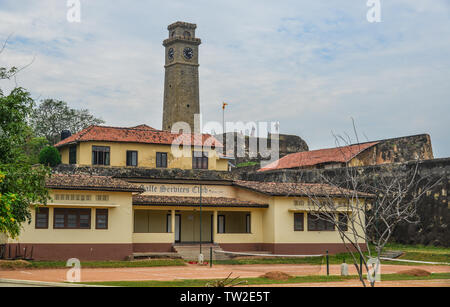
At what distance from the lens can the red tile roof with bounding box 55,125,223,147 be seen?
48562mm

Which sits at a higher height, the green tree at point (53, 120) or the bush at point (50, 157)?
the green tree at point (53, 120)

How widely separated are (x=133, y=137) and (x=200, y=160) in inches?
244

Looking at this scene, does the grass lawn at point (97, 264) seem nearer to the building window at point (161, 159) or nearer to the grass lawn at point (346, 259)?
the grass lawn at point (346, 259)

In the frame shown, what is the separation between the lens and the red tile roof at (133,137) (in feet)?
159

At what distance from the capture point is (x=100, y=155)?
48469 mm

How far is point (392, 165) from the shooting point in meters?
45.4

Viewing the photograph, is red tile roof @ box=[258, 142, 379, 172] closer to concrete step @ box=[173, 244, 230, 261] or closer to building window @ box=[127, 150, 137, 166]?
building window @ box=[127, 150, 137, 166]

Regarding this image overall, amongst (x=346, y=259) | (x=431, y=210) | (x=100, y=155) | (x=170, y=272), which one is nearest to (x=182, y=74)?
(x=100, y=155)

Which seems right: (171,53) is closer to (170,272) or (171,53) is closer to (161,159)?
(161,159)

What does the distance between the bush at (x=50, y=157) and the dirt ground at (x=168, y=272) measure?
62.8 feet

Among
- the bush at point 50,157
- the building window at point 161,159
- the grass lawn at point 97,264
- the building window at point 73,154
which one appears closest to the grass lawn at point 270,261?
the grass lawn at point 97,264
